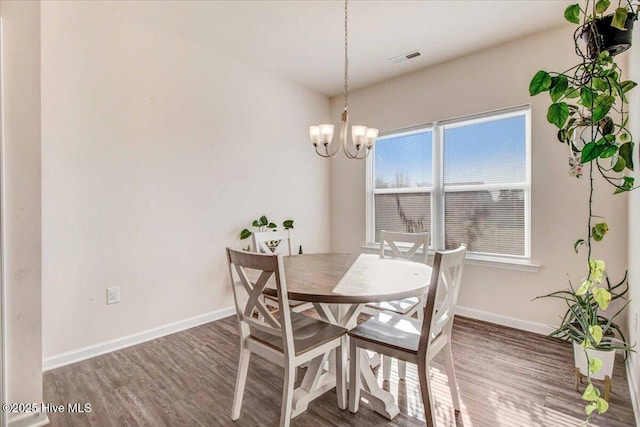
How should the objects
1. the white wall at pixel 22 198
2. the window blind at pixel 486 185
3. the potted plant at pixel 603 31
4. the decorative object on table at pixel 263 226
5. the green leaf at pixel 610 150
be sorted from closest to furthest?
the green leaf at pixel 610 150
the potted plant at pixel 603 31
the white wall at pixel 22 198
the window blind at pixel 486 185
the decorative object on table at pixel 263 226

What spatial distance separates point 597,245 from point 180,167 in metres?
3.67

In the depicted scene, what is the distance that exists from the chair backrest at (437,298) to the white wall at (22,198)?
79.3 inches

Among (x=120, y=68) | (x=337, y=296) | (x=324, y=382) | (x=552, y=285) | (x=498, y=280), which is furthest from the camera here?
(x=498, y=280)

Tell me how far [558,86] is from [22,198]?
2.56 metres

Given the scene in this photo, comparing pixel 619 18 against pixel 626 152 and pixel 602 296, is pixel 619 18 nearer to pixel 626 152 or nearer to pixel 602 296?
pixel 626 152

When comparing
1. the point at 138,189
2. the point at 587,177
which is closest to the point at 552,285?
the point at 587,177

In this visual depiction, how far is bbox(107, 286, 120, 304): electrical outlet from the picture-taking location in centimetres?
252

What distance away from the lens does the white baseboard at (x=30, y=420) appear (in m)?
1.61

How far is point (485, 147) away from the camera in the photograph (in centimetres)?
318

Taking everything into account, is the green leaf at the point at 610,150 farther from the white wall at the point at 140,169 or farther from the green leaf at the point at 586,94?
the white wall at the point at 140,169

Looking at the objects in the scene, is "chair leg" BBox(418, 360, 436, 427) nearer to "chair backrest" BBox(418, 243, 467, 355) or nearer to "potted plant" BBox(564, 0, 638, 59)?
"chair backrest" BBox(418, 243, 467, 355)

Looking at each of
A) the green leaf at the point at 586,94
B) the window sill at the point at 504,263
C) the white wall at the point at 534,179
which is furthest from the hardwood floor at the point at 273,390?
the green leaf at the point at 586,94

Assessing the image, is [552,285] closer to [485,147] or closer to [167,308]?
[485,147]

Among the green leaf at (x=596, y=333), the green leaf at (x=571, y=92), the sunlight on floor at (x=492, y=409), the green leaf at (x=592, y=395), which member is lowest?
the sunlight on floor at (x=492, y=409)
